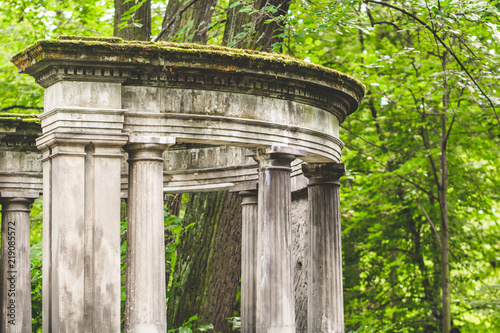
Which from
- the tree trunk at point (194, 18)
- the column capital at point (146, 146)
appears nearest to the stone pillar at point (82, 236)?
the column capital at point (146, 146)

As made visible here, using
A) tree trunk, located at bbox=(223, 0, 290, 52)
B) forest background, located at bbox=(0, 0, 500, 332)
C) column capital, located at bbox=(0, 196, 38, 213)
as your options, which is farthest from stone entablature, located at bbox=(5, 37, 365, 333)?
forest background, located at bbox=(0, 0, 500, 332)

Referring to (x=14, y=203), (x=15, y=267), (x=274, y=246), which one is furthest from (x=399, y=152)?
(x=15, y=267)

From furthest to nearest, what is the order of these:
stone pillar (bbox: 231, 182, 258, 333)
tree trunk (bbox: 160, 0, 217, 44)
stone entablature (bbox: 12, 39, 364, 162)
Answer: tree trunk (bbox: 160, 0, 217, 44), stone pillar (bbox: 231, 182, 258, 333), stone entablature (bbox: 12, 39, 364, 162)

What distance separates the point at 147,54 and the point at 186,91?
3.31 feet

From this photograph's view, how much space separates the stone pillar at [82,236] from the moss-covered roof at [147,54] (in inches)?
48.9

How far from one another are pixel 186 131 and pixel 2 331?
7.25 metres

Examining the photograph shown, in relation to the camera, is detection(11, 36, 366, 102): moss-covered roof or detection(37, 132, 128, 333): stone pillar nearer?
detection(37, 132, 128, 333): stone pillar

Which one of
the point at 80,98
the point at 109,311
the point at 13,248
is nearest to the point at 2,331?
the point at 13,248

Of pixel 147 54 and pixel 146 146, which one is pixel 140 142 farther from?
pixel 147 54

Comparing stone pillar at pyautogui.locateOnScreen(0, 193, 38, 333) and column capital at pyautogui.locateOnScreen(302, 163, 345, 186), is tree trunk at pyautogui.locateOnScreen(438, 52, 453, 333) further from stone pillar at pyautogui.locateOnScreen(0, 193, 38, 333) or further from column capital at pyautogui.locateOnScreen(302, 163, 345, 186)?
stone pillar at pyautogui.locateOnScreen(0, 193, 38, 333)

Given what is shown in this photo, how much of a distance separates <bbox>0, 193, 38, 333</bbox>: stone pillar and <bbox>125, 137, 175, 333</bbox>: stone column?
5.57 m

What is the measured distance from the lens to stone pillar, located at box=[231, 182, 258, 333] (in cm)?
1686

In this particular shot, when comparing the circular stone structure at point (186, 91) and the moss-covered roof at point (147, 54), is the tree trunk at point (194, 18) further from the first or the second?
the moss-covered roof at point (147, 54)

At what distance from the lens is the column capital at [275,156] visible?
12.9 meters
